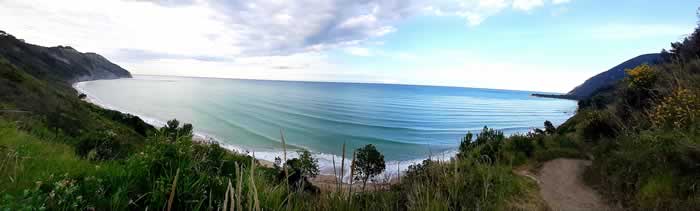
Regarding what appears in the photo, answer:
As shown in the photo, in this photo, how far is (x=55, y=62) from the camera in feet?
262

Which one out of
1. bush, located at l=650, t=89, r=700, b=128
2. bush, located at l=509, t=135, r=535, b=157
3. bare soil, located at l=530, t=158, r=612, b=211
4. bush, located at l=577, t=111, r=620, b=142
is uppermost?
bush, located at l=650, t=89, r=700, b=128

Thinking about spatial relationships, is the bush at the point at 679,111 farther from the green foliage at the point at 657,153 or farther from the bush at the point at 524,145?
the bush at the point at 524,145

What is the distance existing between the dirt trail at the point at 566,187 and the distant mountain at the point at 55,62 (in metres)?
62.5

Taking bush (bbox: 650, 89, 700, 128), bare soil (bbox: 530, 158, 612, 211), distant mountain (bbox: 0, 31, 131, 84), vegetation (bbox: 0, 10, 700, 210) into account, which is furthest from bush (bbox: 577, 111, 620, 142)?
distant mountain (bbox: 0, 31, 131, 84)

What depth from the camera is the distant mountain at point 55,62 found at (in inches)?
1884

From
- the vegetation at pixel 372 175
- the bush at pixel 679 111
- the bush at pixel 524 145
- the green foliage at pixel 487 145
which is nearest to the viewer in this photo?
the vegetation at pixel 372 175

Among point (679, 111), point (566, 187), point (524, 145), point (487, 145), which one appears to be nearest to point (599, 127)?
point (524, 145)

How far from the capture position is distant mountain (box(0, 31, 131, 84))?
47850 millimetres

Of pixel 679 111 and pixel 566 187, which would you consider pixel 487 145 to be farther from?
pixel 679 111

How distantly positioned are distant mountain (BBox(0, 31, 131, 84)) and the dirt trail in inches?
2462

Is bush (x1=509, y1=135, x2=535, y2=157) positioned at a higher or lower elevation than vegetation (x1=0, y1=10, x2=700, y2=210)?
lower

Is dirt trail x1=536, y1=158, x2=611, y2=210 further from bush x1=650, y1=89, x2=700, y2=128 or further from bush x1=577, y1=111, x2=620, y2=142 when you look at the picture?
bush x1=650, y1=89, x2=700, y2=128

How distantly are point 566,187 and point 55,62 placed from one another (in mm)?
113948

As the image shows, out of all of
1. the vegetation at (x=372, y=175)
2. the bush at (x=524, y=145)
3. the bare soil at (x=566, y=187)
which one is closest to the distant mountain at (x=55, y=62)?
the vegetation at (x=372, y=175)
